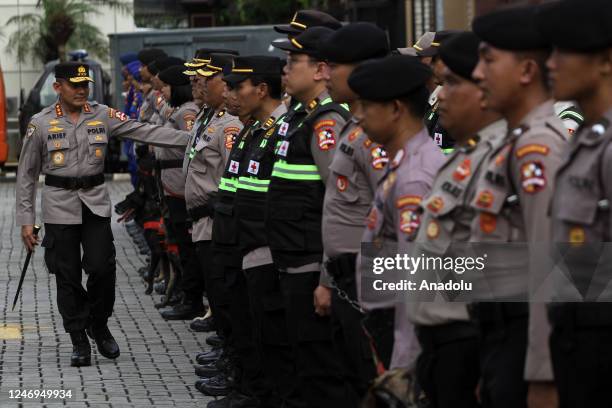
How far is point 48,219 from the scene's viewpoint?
10.9 m

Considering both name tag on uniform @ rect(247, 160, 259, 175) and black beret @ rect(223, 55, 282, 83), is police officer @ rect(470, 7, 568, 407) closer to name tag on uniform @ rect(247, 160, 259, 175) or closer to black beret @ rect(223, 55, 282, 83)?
name tag on uniform @ rect(247, 160, 259, 175)

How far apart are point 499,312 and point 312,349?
2.57m

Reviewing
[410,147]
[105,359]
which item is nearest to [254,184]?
[410,147]

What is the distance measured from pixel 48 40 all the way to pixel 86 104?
3037 cm

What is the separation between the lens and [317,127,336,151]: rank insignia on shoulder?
715 cm

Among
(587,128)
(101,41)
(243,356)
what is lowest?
(101,41)

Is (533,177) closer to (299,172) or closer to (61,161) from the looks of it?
(299,172)

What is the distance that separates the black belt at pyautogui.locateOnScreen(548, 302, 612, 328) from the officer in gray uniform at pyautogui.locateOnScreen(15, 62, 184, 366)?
6801 millimetres

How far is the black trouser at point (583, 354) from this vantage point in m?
4.39

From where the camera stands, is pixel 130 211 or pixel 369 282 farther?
pixel 130 211

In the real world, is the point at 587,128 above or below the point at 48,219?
above

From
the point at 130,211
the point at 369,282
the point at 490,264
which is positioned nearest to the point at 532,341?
the point at 490,264

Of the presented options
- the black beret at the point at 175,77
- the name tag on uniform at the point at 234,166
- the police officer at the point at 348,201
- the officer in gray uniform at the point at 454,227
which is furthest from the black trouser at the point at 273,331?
the black beret at the point at 175,77

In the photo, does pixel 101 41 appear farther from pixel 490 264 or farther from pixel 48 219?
pixel 490 264
